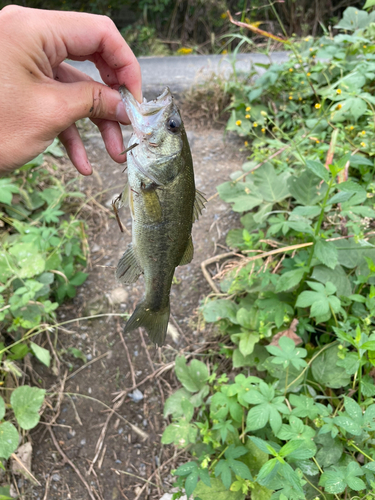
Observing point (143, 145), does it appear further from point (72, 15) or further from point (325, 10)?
point (325, 10)

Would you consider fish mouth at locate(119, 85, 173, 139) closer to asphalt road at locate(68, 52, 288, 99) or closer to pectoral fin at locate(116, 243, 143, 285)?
pectoral fin at locate(116, 243, 143, 285)

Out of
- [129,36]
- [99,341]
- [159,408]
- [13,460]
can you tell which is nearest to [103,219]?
[99,341]

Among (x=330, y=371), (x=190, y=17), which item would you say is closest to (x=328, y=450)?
(x=330, y=371)

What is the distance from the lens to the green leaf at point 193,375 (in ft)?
8.12

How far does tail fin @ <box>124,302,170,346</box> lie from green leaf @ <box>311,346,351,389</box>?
0.95m

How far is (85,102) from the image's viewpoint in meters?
1.72

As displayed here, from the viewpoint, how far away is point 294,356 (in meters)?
1.86

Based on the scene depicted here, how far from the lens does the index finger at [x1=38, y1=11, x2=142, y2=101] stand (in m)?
1.66

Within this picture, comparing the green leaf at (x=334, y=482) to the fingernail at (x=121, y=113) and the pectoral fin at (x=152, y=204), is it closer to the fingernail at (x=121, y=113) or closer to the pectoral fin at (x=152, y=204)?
the pectoral fin at (x=152, y=204)

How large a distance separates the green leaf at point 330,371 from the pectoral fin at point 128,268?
1212mm

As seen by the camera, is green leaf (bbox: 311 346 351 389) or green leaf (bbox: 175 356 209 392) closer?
green leaf (bbox: 311 346 351 389)

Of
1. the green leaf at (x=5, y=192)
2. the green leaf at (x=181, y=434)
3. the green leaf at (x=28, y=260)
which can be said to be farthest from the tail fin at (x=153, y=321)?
the green leaf at (x=5, y=192)

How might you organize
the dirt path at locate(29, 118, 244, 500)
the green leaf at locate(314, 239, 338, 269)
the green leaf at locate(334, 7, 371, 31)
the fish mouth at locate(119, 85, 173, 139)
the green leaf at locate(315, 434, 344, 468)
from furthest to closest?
the green leaf at locate(334, 7, 371, 31) < the dirt path at locate(29, 118, 244, 500) < the green leaf at locate(314, 239, 338, 269) < the green leaf at locate(315, 434, 344, 468) < the fish mouth at locate(119, 85, 173, 139)

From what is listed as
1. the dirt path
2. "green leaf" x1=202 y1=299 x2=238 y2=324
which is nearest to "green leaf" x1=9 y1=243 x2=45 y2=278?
the dirt path
